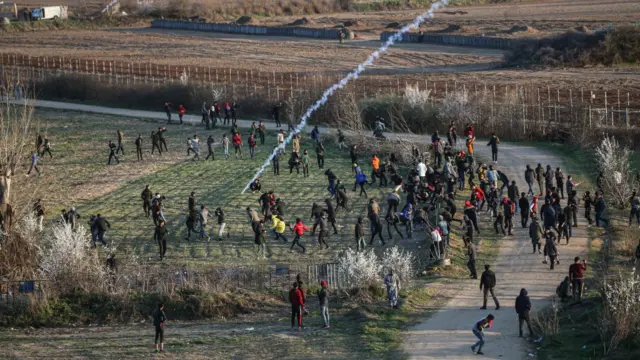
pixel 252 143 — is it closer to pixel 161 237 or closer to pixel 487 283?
pixel 161 237

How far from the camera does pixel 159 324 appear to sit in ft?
81.8

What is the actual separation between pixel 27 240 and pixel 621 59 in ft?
148

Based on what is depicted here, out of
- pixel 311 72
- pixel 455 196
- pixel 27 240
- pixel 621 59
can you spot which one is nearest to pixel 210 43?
pixel 311 72

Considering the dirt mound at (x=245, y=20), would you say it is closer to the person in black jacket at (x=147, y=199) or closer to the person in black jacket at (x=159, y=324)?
the person in black jacket at (x=147, y=199)

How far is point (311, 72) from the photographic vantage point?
232ft

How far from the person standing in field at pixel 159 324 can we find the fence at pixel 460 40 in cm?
5467

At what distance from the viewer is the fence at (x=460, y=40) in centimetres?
8031

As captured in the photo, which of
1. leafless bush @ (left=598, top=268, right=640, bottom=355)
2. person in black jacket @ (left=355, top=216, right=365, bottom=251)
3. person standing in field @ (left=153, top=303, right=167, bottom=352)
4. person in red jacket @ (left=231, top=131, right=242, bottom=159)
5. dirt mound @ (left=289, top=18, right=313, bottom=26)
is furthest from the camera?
dirt mound @ (left=289, top=18, right=313, bottom=26)

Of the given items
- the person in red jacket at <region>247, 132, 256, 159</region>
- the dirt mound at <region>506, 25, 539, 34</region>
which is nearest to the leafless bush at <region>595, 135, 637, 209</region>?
the person in red jacket at <region>247, 132, 256, 159</region>

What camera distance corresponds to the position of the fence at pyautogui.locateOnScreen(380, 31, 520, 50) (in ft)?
263

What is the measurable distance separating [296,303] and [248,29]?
2798 inches

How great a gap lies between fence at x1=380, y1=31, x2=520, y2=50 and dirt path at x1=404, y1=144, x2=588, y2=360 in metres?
45.5

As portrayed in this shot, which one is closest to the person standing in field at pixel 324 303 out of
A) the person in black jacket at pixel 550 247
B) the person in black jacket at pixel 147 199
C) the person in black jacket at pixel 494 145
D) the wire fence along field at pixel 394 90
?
the person in black jacket at pixel 550 247

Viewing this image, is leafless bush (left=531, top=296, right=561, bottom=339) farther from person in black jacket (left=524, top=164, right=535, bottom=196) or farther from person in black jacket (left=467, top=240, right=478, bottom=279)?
person in black jacket (left=524, top=164, right=535, bottom=196)
